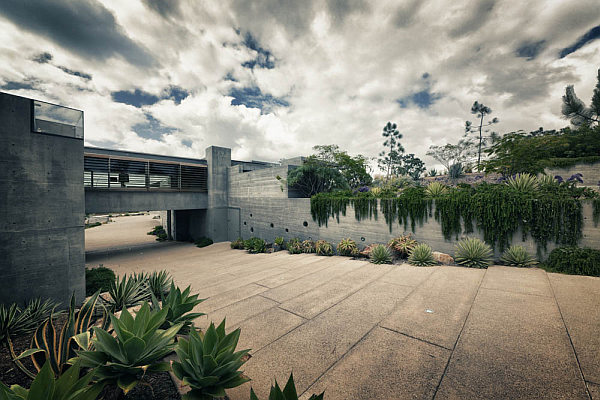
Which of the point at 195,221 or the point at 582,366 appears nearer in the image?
the point at 582,366

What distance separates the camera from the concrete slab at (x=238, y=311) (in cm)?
339

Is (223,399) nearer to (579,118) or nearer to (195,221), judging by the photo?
(195,221)

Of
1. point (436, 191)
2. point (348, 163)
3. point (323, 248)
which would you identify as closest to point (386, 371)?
point (436, 191)

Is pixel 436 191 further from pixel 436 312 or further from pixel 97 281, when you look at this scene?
pixel 97 281

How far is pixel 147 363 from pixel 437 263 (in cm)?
734

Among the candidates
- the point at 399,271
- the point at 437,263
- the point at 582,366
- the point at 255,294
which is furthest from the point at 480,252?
the point at 255,294

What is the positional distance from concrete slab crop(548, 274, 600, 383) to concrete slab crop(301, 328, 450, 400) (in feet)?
4.59

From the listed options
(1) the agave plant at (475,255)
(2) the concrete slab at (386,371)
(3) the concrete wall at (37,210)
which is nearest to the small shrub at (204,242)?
(3) the concrete wall at (37,210)

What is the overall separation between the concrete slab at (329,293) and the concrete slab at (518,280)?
7.39ft

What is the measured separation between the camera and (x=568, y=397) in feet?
6.40

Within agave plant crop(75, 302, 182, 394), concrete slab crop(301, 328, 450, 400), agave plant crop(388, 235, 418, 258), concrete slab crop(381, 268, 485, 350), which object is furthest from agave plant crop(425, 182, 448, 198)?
agave plant crop(75, 302, 182, 394)

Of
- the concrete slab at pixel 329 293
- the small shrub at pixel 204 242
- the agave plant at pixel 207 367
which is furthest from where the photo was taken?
the small shrub at pixel 204 242

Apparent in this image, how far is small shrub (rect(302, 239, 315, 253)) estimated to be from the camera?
10.7 meters

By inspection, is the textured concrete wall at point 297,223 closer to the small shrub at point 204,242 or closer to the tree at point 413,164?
the small shrub at point 204,242
